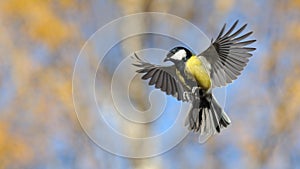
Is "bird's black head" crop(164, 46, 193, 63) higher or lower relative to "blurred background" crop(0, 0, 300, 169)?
lower

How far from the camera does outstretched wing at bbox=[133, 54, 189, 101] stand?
44 centimetres

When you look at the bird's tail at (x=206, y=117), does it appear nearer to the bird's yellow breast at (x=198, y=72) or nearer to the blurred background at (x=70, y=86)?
the bird's yellow breast at (x=198, y=72)

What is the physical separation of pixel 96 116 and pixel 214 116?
1.81 ft

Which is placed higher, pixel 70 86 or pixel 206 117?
pixel 70 86

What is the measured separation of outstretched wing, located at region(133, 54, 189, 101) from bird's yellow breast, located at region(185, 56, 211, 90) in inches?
1.1

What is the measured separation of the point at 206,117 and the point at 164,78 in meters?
0.07

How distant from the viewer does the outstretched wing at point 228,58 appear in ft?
1.32

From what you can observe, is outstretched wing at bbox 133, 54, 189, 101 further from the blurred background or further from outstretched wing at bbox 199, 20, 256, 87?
the blurred background

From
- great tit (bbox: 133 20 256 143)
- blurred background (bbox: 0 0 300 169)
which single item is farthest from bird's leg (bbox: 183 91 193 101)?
blurred background (bbox: 0 0 300 169)

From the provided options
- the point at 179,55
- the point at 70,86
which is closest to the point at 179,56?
the point at 179,55

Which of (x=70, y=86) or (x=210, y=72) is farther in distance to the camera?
(x=70, y=86)

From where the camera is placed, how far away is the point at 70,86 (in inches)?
45.1

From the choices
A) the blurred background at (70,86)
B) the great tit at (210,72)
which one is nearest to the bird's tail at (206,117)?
the great tit at (210,72)

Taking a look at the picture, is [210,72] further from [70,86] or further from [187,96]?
[70,86]
